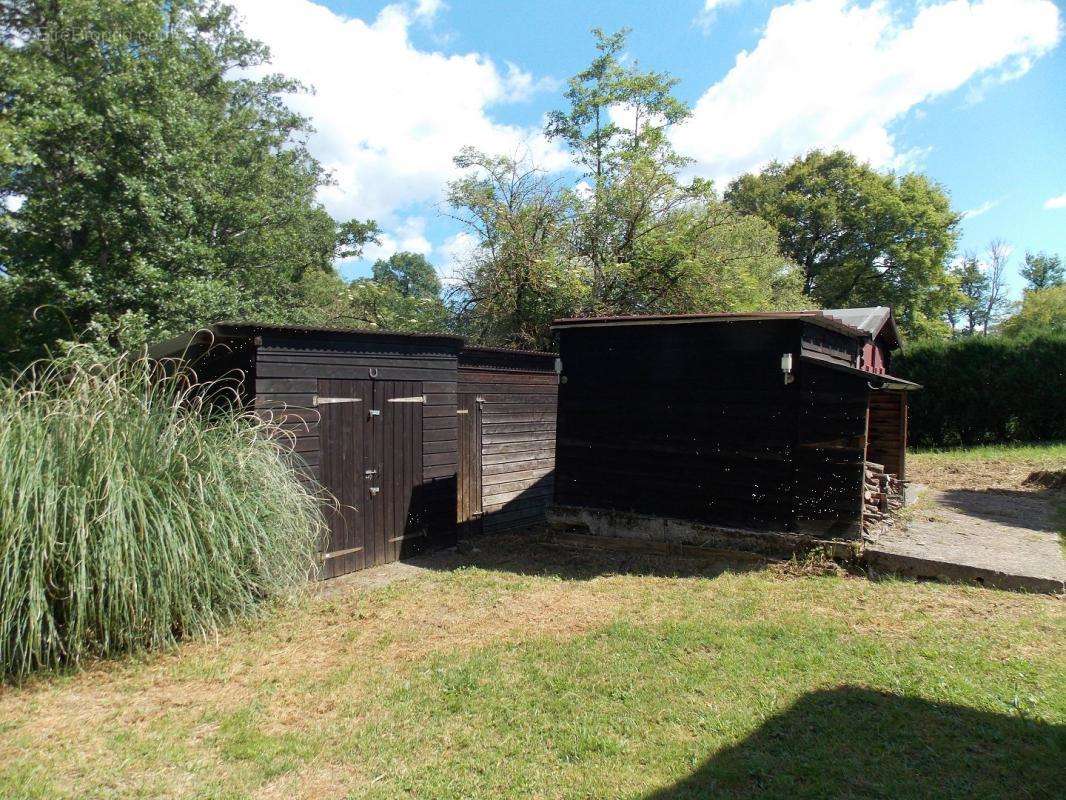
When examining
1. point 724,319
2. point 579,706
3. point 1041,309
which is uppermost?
point 1041,309

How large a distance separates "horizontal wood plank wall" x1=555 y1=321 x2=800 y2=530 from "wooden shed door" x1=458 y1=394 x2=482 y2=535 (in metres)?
1.20

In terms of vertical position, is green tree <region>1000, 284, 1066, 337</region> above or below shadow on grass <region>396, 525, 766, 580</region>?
above

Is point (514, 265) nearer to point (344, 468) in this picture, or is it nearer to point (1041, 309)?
point (344, 468)

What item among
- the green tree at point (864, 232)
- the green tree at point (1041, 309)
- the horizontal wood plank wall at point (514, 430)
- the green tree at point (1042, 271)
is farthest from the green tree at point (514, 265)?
the green tree at point (1042, 271)

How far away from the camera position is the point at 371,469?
6941 mm

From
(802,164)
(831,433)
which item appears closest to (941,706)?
(831,433)

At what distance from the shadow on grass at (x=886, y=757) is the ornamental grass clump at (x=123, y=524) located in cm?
356

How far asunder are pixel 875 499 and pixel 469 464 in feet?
16.8

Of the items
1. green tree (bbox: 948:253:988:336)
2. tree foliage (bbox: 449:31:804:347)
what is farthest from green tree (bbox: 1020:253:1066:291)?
tree foliage (bbox: 449:31:804:347)

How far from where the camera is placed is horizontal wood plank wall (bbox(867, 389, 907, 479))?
916 centimetres

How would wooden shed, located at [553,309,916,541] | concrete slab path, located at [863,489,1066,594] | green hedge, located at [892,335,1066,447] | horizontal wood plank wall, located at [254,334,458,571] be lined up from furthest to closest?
1. green hedge, located at [892,335,1066,447]
2. wooden shed, located at [553,309,916,541]
3. horizontal wood plank wall, located at [254,334,458,571]
4. concrete slab path, located at [863,489,1066,594]

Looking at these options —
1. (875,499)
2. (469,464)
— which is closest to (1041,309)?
(875,499)

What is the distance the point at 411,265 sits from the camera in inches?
2537

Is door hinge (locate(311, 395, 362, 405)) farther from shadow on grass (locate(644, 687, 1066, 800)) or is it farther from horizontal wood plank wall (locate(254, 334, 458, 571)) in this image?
shadow on grass (locate(644, 687, 1066, 800))
